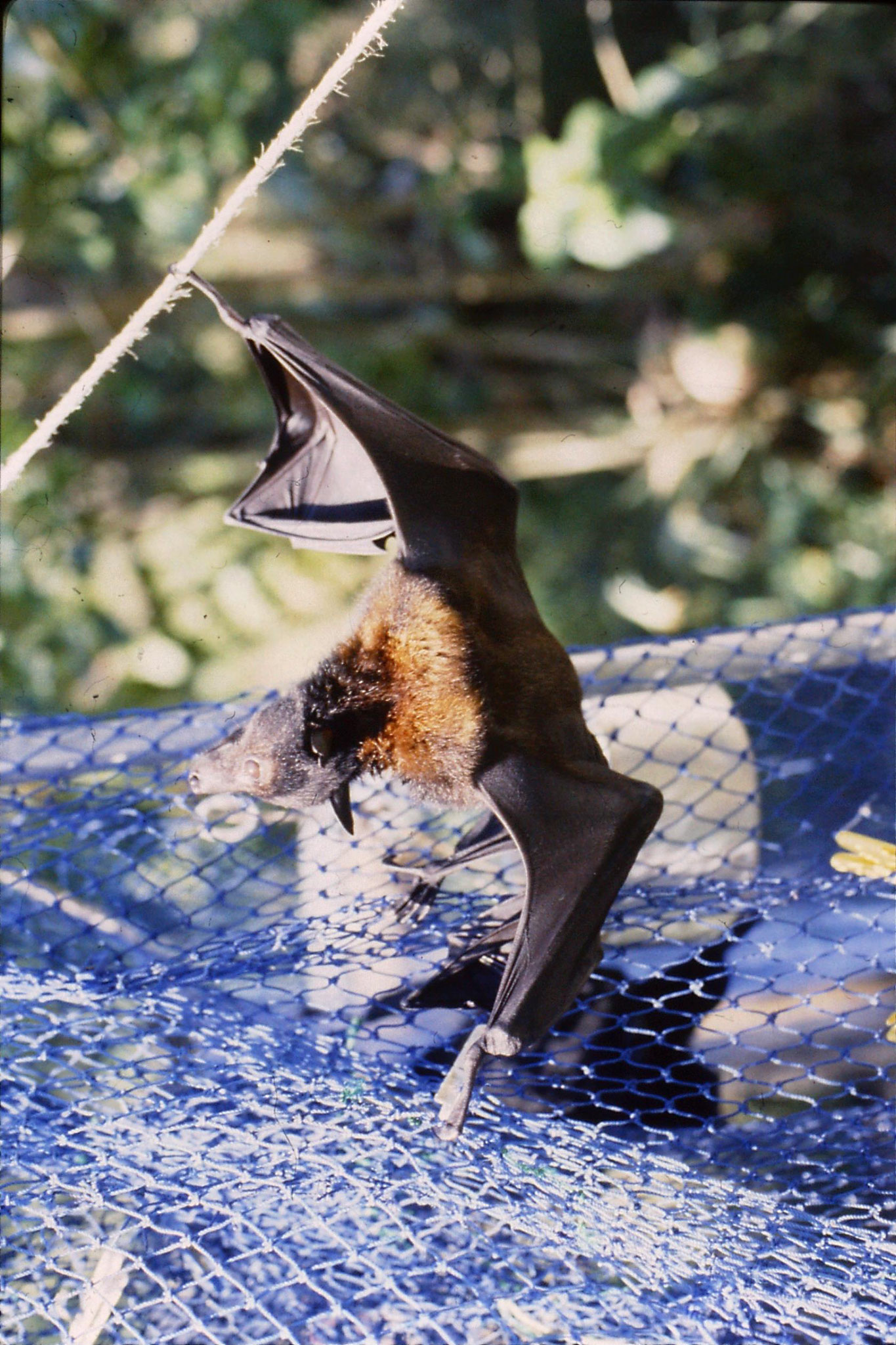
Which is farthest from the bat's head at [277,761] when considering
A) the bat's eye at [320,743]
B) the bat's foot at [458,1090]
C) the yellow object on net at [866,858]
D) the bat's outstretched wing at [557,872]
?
the yellow object on net at [866,858]

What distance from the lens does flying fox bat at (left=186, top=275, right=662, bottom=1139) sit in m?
1.34

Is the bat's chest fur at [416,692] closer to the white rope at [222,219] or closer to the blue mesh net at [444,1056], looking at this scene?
the blue mesh net at [444,1056]

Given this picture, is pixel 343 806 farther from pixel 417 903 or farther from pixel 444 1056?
pixel 444 1056

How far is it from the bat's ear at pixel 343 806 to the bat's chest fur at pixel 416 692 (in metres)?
0.05

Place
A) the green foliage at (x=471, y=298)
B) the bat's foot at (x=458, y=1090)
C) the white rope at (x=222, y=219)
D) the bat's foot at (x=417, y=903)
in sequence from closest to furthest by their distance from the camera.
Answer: the white rope at (x=222, y=219) < the bat's foot at (x=458, y=1090) < the bat's foot at (x=417, y=903) < the green foliage at (x=471, y=298)

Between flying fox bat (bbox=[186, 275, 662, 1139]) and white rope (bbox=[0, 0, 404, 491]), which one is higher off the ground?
white rope (bbox=[0, 0, 404, 491])

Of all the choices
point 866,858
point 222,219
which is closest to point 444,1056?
point 866,858

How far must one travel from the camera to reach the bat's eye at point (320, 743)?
4.46ft

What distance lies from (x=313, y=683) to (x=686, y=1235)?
2.67 feet

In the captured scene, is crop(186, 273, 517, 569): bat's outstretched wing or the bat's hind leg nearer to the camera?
the bat's hind leg

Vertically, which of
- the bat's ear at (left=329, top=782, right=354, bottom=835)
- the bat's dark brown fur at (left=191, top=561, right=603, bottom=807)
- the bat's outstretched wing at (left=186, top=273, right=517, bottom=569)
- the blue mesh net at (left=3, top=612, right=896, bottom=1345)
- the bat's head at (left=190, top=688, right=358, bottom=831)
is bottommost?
the blue mesh net at (left=3, top=612, right=896, bottom=1345)

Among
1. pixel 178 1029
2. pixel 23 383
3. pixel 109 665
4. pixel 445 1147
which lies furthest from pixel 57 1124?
pixel 23 383

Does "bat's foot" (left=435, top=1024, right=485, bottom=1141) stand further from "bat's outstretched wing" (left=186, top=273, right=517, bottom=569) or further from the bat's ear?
"bat's outstretched wing" (left=186, top=273, right=517, bottom=569)

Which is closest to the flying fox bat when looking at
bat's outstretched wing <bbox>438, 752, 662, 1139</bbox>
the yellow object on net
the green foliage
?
bat's outstretched wing <bbox>438, 752, 662, 1139</bbox>
